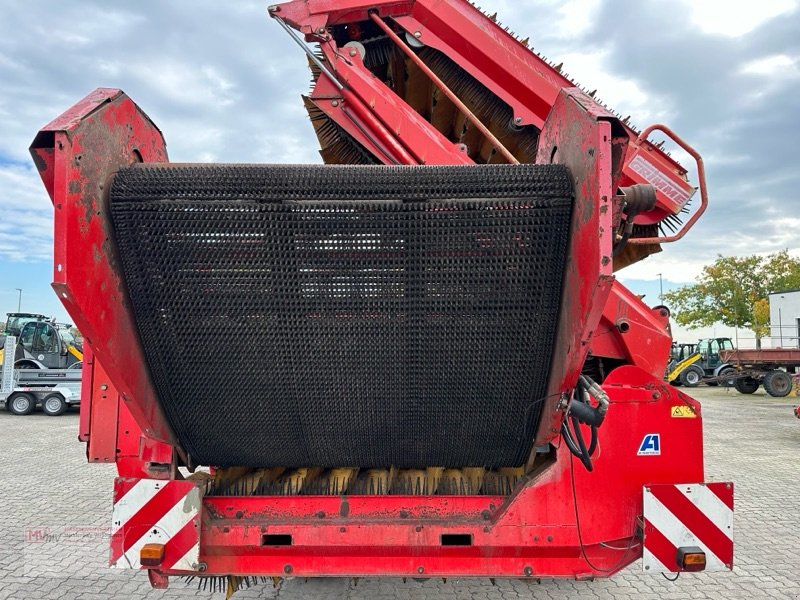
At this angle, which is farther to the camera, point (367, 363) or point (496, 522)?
point (496, 522)

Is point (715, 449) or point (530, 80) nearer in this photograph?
point (530, 80)

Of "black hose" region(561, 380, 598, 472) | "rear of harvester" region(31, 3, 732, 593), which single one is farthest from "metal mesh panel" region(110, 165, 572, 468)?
"black hose" region(561, 380, 598, 472)

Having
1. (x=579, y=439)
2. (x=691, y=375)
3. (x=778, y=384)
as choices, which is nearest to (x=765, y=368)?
(x=778, y=384)

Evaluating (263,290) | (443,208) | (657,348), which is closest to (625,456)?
(657,348)

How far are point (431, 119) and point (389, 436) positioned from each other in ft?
7.44

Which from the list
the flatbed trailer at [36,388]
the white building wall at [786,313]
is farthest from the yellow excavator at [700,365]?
the flatbed trailer at [36,388]

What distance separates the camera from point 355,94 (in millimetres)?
3195

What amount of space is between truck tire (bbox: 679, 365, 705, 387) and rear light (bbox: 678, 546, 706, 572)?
2124 cm

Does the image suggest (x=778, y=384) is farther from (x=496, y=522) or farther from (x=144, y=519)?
(x=144, y=519)

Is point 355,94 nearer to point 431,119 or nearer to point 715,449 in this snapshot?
point 431,119

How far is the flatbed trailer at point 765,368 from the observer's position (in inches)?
701

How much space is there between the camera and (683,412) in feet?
7.71

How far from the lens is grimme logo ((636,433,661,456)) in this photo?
7.64 feet

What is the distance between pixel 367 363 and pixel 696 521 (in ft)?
4.96
